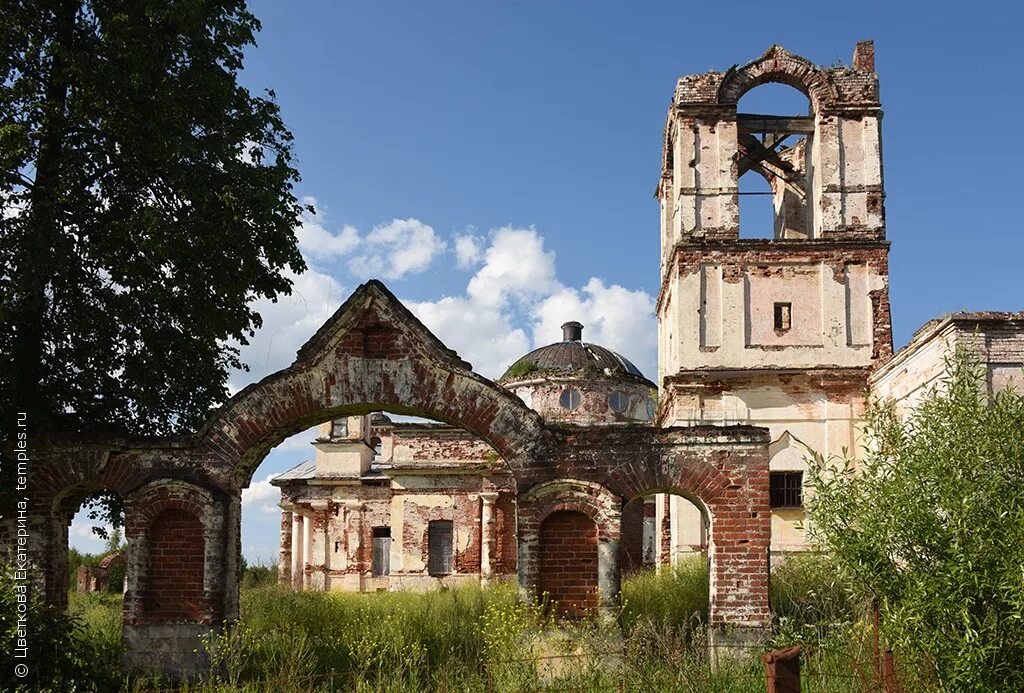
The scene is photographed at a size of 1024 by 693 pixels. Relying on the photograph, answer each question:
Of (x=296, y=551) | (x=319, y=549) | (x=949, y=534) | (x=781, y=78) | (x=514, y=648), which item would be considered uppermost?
(x=781, y=78)

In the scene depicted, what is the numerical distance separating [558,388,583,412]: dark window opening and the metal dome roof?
2.13 ft

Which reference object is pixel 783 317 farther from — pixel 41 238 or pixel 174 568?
pixel 41 238

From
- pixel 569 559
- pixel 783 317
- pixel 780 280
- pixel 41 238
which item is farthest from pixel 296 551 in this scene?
pixel 569 559

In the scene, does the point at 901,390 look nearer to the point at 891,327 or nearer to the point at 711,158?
the point at 891,327

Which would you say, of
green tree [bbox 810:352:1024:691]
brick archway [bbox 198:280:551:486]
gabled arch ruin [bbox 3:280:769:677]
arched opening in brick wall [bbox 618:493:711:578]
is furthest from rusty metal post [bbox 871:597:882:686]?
arched opening in brick wall [bbox 618:493:711:578]

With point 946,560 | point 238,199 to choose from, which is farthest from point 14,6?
point 946,560

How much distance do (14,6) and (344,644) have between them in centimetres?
883

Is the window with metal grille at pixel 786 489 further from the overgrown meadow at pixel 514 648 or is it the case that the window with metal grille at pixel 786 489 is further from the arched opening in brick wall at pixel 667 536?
the overgrown meadow at pixel 514 648

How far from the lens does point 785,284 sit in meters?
21.5

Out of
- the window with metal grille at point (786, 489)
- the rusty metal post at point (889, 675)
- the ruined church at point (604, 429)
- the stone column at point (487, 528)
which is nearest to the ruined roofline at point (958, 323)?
the ruined church at point (604, 429)

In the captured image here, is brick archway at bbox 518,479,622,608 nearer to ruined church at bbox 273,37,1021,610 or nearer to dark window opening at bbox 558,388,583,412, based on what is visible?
ruined church at bbox 273,37,1021,610

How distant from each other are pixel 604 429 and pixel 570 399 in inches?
759

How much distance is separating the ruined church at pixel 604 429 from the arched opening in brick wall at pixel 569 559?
0.08 ft

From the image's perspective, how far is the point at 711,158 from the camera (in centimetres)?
2197
